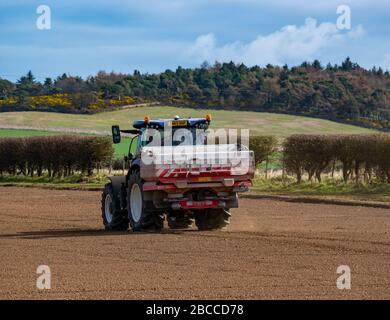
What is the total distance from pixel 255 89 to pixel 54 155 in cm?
5363

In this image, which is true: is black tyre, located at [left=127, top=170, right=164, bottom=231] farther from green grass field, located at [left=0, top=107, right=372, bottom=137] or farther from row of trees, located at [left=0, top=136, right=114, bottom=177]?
green grass field, located at [left=0, top=107, right=372, bottom=137]

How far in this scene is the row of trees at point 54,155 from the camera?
49.9 metres

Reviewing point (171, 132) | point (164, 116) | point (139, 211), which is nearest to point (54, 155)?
point (171, 132)

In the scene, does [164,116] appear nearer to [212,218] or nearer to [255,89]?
[255,89]

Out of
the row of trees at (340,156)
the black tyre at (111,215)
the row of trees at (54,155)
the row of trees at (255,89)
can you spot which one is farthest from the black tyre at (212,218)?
the row of trees at (255,89)

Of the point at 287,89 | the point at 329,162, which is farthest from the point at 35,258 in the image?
the point at 287,89

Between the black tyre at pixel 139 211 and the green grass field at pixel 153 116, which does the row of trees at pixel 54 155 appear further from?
the black tyre at pixel 139 211

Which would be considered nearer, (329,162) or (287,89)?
(329,162)

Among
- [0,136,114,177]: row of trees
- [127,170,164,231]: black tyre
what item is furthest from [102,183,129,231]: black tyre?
[0,136,114,177]: row of trees

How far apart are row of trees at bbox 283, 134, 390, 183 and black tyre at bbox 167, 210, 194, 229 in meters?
15.5

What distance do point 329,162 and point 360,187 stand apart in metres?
4.11

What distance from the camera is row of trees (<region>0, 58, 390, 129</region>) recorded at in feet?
309

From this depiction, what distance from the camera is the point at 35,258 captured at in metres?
16.4

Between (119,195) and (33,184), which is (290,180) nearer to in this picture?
(33,184)
